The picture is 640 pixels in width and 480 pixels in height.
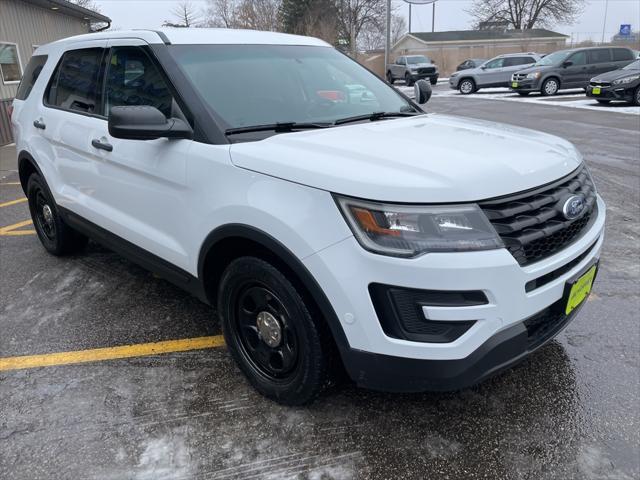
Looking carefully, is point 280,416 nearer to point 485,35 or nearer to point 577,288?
point 577,288

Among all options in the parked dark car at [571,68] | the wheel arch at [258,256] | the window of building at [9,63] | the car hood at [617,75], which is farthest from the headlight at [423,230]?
the parked dark car at [571,68]

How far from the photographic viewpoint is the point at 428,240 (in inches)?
76.2

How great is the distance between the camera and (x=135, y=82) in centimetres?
312

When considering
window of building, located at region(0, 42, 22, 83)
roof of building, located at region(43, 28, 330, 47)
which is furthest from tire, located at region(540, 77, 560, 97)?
roof of building, located at region(43, 28, 330, 47)

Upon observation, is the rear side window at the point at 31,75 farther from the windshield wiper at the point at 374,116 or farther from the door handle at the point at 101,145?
the windshield wiper at the point at 374,116

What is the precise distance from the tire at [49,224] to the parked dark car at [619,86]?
15.8 m

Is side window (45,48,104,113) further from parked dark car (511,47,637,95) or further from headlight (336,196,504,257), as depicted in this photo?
parked dark car (511,47,637,95)

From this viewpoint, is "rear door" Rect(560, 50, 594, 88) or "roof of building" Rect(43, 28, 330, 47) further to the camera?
"rear door" Rect(560, 50, 594, 88)

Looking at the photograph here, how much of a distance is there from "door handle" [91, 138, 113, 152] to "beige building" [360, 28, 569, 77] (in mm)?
44796

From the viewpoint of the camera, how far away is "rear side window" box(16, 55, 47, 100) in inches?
175

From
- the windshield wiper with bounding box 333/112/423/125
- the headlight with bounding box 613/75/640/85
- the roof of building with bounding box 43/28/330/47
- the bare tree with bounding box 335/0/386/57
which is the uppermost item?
the bare tree with bounding box 335/0/386/57

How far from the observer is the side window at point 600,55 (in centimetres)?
1989

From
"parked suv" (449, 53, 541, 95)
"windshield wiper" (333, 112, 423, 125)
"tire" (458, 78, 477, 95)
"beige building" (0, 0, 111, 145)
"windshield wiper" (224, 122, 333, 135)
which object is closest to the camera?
"windshield wiper" (224, 122, 333, 135)

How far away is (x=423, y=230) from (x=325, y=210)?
0.39 metres
